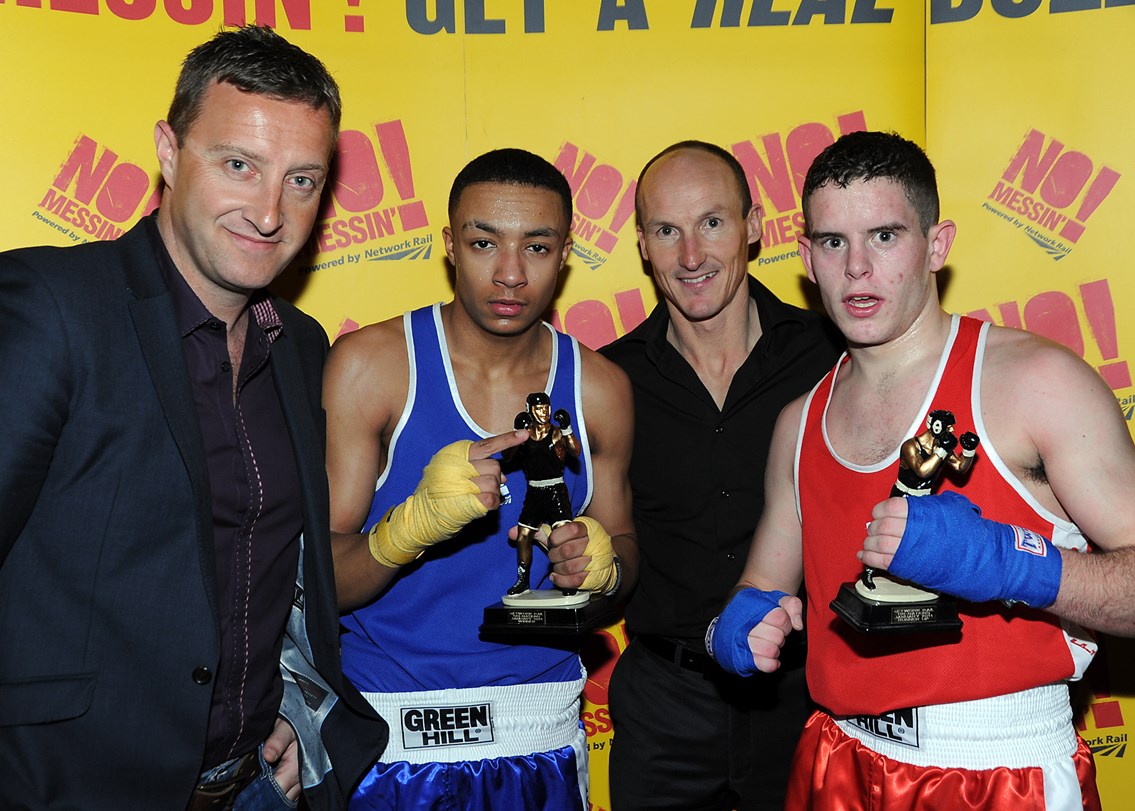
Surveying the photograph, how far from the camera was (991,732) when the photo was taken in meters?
2.24

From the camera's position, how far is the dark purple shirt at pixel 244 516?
216 cm

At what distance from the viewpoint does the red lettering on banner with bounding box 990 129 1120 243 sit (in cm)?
378

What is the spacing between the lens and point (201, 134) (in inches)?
85.4

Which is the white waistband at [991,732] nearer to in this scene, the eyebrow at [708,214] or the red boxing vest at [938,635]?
the red boxing vest at [938,635]

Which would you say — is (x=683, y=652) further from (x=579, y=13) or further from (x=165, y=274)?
(x=579, y=13)

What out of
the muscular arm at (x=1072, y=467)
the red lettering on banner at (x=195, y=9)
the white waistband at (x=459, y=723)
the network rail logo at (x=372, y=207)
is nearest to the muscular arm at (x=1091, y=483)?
the muscular arm at (x=1072, y=467)

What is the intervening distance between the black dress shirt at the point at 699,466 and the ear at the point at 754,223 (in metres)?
0.28

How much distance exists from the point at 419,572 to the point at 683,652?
0.89 meters

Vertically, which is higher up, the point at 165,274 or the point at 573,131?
the point at 573,131

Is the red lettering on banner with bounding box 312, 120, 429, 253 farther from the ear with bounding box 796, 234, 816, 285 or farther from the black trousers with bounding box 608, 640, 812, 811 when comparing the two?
the black trousers with bounding box 608, 640, 812, 811

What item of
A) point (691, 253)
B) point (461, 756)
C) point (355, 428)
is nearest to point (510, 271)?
point (355, 428)

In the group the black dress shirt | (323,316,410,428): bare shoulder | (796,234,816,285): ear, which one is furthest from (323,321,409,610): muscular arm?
(796,234,816,285): ear

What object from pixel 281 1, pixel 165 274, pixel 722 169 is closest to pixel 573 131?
pixel 722 169

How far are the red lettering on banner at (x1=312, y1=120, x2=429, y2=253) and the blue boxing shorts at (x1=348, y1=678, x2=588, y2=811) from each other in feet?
5.72
